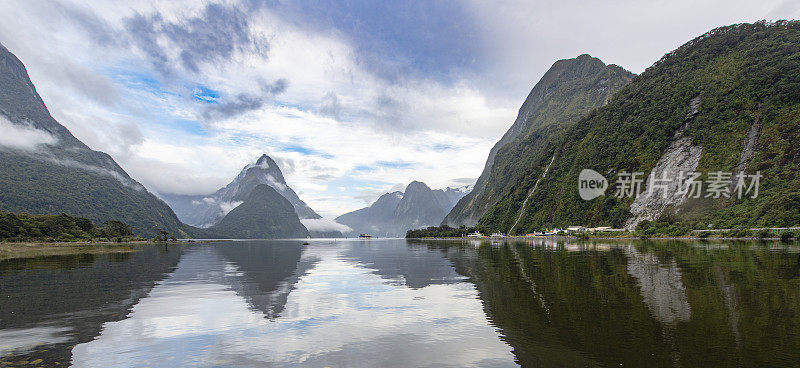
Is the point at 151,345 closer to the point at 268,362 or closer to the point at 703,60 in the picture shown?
the point at 268,362

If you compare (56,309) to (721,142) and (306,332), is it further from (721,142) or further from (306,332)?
(721,142)

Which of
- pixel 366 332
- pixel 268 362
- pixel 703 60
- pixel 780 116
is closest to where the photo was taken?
pixel 268 362

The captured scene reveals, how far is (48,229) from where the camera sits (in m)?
134

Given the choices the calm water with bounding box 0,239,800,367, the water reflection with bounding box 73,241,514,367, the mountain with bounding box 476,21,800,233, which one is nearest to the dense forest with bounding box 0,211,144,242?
the calm water with bounding box 0,239,800,367

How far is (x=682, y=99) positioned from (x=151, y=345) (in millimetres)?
223716

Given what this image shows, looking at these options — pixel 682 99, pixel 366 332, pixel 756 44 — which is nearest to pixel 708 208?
pixel 682 99

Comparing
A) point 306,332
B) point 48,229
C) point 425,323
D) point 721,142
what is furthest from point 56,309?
point 721,142

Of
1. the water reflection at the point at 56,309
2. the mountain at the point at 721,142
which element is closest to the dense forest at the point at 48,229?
the water reflection at the point at 56,309

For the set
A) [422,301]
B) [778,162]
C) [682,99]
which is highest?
[682,99]

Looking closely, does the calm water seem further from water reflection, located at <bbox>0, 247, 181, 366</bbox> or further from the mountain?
the mountain

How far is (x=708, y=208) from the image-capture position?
407ft

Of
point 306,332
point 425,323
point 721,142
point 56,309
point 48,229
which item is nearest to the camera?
point 306,332

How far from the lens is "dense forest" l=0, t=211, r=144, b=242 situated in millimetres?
118756

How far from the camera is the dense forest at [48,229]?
390ft
